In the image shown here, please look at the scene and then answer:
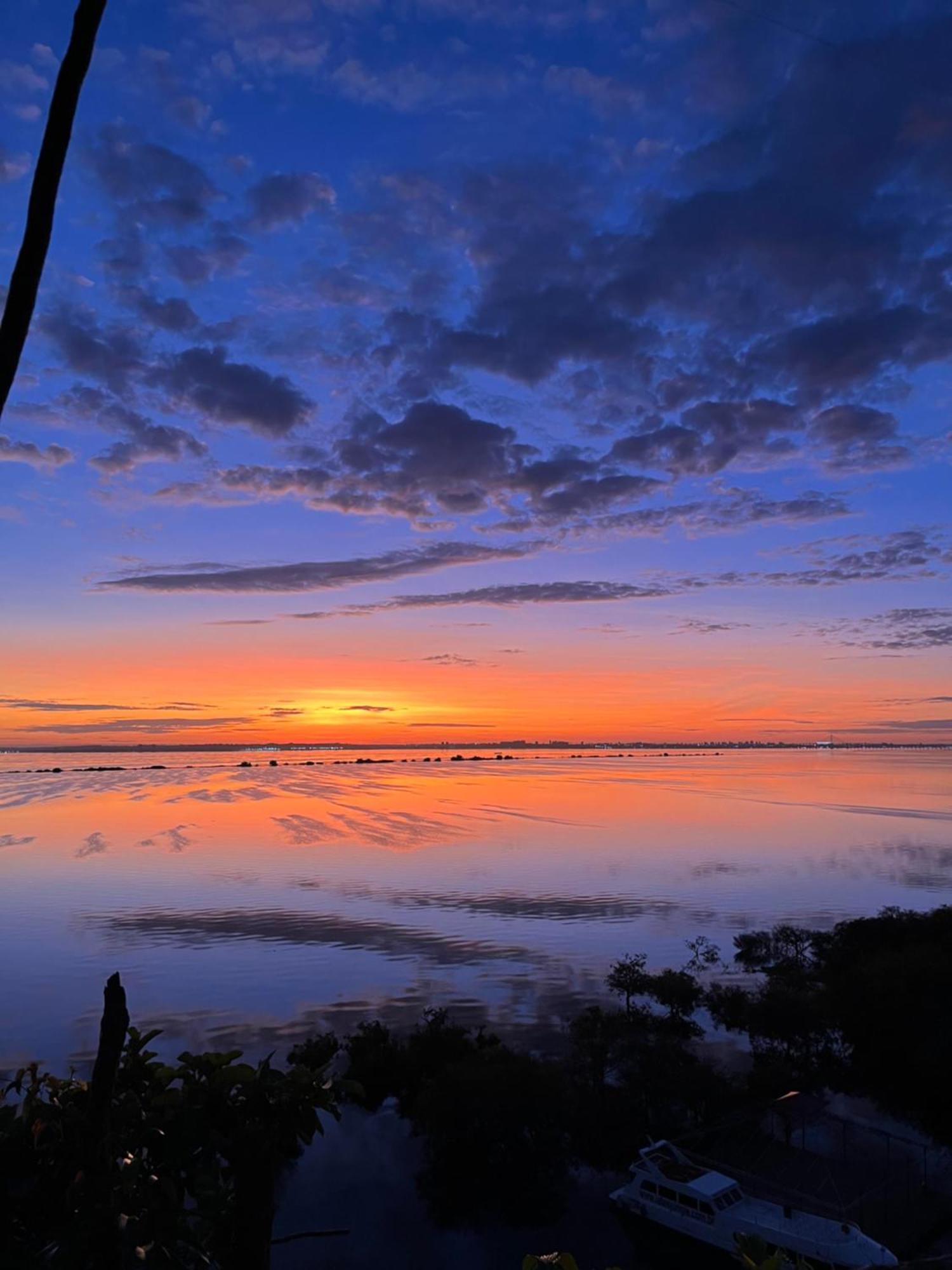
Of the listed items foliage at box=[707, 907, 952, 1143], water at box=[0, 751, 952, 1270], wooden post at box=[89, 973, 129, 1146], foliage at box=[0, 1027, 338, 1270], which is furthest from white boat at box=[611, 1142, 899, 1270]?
wooden post at box=[89, 973, 129, 1146]

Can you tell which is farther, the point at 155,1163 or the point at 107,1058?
the point at 155,1163

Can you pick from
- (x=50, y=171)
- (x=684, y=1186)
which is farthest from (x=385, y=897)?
(x=50, y=171)

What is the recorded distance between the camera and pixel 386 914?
145 ft

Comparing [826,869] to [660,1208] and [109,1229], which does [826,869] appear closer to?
[660,1208]

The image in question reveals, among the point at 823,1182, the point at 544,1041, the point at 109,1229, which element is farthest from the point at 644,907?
the point at 109,1229

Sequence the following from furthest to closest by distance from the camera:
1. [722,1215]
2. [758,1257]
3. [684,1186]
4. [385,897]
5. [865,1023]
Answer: [385,897] < [865,1023] < [684,1186] < [722,1215] < [758,1257]

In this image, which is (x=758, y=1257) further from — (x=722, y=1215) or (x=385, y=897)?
(x=385, y=897)

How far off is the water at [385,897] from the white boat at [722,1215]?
366 inches

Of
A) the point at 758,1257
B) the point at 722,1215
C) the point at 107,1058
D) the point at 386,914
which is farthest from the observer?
the point at 386,914

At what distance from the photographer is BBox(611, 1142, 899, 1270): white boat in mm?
16906

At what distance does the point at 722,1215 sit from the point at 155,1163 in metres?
18.2

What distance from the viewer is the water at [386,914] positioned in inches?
826

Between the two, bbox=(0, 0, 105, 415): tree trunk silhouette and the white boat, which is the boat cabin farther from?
bbox=(0, 0, 105, 415): tree trunk silhouette

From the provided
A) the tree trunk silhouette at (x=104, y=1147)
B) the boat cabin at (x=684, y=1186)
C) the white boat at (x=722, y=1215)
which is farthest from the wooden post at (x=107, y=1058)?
the boat cabin at (x=684, y=1186)
